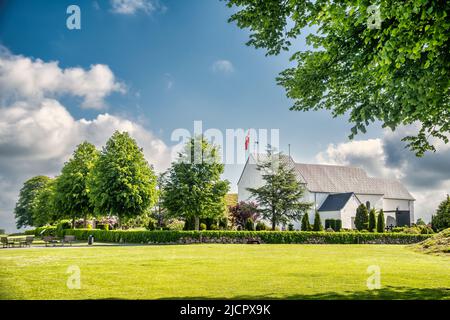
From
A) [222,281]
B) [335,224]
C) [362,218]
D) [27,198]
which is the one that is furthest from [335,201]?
[27,198]

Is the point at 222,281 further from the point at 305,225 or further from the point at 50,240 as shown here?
the point at 305,225

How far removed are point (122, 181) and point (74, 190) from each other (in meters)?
11.2

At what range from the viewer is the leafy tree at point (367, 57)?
7.53 meters

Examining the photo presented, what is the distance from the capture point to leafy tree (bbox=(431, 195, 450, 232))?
47.2 metres

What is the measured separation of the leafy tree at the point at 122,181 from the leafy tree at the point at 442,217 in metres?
33.1

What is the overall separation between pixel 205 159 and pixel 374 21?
34.5 metres

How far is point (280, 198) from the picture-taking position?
48.4 metres

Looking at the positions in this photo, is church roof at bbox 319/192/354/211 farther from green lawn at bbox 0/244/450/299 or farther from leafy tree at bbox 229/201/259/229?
green lawn at bbox 0/244/450/299

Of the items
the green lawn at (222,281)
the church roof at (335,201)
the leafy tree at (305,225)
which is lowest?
the leafy tree at (305,225)

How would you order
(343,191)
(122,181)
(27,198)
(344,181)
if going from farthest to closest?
1. (27,198)
2. (344,181)
3. (343,191)
4. (122,181)

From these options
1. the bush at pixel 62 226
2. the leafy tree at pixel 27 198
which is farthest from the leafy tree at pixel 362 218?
the leafy tree at pixel 27 198

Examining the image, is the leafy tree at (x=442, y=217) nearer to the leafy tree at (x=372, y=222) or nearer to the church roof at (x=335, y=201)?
the leafy tree at (x=372, y=222)

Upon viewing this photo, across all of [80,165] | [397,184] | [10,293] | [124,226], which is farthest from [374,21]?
[397,184]

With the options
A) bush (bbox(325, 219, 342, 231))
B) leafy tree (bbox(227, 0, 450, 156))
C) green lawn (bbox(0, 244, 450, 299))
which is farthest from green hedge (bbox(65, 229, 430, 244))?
leafy tree (bbox(227, 0, 450, 156))
